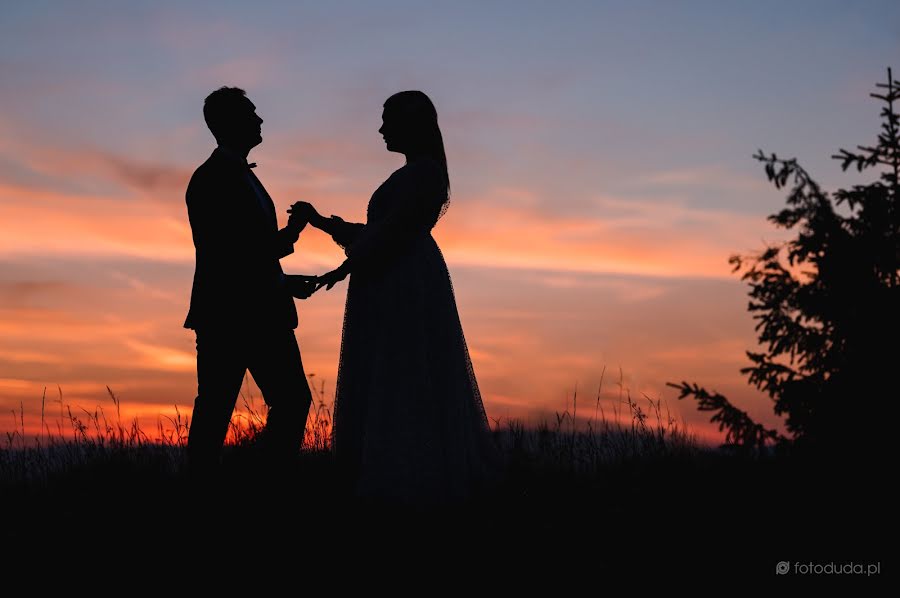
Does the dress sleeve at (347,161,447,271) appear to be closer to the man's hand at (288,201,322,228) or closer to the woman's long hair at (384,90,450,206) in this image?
Answer: the woman's long hair at (384,90,450,206)

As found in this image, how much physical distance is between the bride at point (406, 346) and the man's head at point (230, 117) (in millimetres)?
1089

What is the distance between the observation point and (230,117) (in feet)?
22.8

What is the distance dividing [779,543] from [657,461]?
2.30 m

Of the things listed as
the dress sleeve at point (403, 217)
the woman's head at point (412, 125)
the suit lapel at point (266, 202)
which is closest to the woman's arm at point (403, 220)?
the dress sleeve at point (403, 217)

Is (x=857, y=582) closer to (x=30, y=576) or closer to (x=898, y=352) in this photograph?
(x=898, y=352)

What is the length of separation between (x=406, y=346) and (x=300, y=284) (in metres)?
1.04

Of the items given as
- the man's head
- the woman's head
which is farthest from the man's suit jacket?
the woman's head

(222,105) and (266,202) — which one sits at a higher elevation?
(222,105)

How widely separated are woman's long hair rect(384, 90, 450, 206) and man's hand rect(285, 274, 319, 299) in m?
1.31

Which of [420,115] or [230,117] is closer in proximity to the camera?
[420,115]

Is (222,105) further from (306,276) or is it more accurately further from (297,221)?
(306,276)

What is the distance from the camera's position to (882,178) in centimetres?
594

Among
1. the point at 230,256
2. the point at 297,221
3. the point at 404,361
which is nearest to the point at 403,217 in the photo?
the point at 404,361

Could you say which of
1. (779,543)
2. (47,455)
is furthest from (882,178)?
(47,455)
